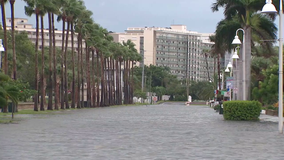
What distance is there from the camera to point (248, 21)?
49.2 m

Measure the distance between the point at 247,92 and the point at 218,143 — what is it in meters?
29.5

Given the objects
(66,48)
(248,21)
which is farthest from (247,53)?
(66,48)

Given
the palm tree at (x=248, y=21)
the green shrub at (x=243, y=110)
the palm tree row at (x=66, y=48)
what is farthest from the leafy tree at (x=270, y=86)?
the palm tree row at (x=66, y=48)

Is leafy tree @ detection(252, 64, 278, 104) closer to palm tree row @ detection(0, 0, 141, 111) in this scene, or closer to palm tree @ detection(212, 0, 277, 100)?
palm tree @ detection(212, 0, 277, 100)

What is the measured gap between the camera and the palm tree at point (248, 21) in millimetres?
49125

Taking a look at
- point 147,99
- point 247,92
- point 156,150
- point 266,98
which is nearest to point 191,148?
point 156,150

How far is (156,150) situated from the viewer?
18.3 m

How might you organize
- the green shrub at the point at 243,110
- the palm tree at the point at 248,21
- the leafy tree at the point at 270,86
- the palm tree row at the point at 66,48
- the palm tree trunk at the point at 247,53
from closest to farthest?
the green shrub at the point at 243,110, the leafy tree at the point at 270,86, the palm tree at the point at 248,21, the palm tree trunk at the point at 247,53, the palm tree row at the point at 66,48

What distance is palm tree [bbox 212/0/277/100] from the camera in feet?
161

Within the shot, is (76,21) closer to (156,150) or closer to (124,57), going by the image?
(124,57)

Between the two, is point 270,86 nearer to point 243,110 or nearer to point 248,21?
point 248,21

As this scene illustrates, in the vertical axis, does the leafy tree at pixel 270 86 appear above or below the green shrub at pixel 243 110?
above

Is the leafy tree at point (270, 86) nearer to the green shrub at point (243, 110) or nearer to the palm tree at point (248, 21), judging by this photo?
the palm tree at point (248, 21)

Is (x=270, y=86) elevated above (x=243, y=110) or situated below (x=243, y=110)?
above
